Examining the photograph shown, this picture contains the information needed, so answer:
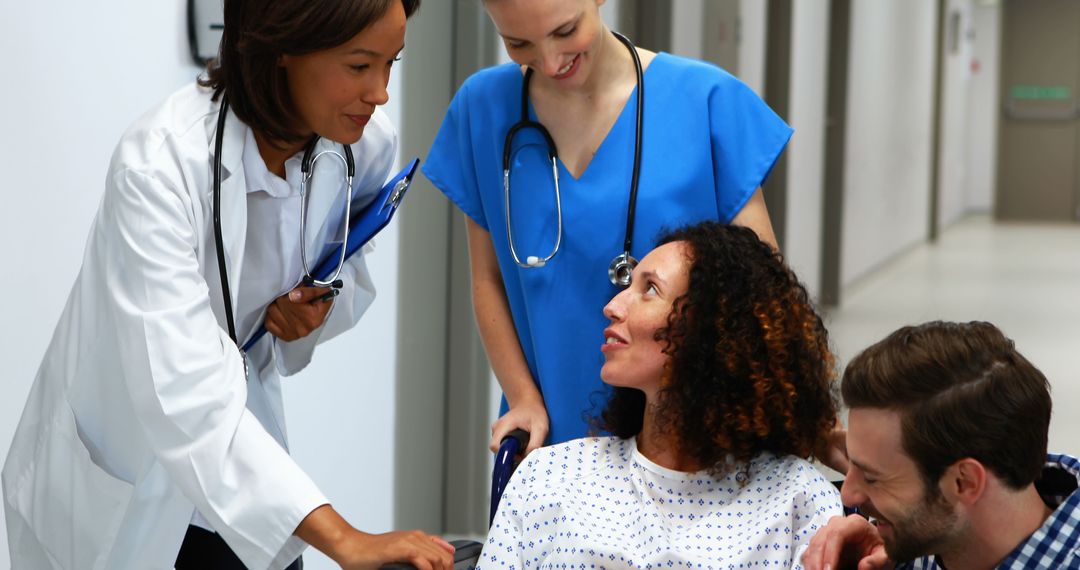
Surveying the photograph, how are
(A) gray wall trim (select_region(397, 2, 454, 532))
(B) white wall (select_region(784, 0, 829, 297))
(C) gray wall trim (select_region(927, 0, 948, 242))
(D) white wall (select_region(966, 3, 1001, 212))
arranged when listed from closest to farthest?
(A) gray wall trim (select_region(397, 2, 454, 532)) < (B) white wall (select_region(784, 0, 829, 297)) < (C) gray wall trim (select_region(927, 0, 948, 242)) < (D) white wall (select_region(966, 3, 1001, 212))

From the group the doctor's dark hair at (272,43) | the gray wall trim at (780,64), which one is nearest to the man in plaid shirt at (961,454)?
the doctor's dark hair at (272,43)

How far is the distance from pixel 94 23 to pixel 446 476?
1.78 metres

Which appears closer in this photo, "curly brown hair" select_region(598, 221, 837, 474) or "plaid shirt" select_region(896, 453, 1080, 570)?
"plaid shirt" select_region(896, 453, 1080, 570)

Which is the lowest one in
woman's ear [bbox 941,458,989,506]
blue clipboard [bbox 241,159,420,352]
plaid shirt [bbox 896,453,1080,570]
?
plaid shirt [bbox 896,453,1080,570]

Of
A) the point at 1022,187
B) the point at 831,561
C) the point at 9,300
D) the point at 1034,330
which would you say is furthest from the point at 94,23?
the point at 1022,187

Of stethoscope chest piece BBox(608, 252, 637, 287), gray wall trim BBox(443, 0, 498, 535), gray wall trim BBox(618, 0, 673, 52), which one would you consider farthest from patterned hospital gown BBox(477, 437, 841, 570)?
gray wall trim BBox(618, 0, 673, 52)

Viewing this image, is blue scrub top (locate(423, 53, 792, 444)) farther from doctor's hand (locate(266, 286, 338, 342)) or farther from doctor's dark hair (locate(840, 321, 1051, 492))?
doctor's dark hair (locate(840, 321, 1051, 492))

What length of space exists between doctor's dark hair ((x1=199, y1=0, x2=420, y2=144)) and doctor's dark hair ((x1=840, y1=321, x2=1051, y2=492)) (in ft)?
2.36

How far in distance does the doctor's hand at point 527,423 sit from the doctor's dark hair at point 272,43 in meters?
0.51

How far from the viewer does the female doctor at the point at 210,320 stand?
1.44m

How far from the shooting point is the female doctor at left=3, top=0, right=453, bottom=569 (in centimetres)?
144

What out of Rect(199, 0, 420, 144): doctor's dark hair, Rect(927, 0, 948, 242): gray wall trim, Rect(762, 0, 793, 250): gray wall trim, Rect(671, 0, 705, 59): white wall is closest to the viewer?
Rect(199, 0, 420, 144): doctor's dark hair

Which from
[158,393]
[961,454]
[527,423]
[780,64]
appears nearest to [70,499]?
[158,393]

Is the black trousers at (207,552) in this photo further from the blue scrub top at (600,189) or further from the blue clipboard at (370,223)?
the blue scrub top at (600,189)
